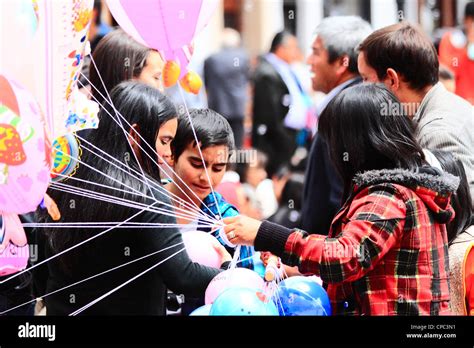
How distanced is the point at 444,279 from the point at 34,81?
1512 mm

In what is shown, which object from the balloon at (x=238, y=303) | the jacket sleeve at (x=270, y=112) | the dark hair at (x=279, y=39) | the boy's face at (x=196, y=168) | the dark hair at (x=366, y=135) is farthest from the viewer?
the jacket sleeve at (x=270, y=112)

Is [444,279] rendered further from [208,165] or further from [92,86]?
[92,86]

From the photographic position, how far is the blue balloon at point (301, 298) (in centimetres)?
352

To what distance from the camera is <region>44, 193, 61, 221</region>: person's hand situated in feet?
12.0

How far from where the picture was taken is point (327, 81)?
4.33m

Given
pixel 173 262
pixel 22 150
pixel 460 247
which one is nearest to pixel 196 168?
pixel 173 262

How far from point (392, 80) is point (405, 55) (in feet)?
0.33

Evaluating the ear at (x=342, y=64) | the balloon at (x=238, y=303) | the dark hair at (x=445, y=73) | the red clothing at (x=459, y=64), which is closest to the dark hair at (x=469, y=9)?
the red clothing at (x=459, y=64)

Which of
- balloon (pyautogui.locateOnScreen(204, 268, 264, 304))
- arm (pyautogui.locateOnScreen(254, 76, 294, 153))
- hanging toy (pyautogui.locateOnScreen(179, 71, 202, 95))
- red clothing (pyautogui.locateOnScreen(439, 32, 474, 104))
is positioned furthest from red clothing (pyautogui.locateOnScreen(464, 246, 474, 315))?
arm (pyautogui.locateOnScreen(254, 76, 294, 153))

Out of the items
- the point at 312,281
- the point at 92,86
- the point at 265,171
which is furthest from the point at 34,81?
the point at 265,171

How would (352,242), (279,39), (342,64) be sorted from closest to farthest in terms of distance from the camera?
(352,242) < (342,64) < (279,39)

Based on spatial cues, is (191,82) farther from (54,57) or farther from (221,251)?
(221,251)

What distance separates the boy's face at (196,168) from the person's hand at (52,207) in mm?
416

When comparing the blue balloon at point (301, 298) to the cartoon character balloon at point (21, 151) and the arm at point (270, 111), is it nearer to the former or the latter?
the cartoon character balloon at point (21, 151)
